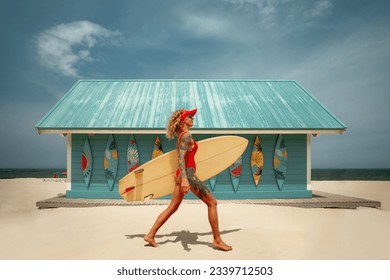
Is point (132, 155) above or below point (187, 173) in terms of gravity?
above

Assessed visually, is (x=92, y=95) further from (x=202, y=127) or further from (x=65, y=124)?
(x=202, y=127)

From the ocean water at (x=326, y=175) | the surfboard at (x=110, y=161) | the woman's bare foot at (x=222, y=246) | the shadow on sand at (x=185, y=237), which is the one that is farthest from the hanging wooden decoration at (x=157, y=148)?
the ocean water at (x=326, y=175)

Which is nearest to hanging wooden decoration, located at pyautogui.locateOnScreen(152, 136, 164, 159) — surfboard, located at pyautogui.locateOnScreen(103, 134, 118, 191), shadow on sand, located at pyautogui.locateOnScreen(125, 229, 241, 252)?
surfboard, located at pyautogui.locateOnScreen(103, 134, 118, 191)

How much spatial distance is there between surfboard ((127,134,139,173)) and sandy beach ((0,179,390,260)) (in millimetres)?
1792

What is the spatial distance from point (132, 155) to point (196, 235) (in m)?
4.75

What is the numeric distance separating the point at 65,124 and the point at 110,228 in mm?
4651

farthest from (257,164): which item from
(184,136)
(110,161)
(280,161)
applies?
(184,136)

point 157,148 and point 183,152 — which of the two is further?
point 157,148

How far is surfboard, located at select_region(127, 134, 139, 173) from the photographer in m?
9.33

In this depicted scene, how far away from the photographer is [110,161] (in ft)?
30.8

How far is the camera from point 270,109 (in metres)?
10.1

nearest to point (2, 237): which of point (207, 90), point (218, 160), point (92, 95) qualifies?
point (218, 160)

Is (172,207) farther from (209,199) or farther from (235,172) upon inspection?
(235,172)

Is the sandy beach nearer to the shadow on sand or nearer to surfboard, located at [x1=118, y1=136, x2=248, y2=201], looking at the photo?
the shadow on sand
